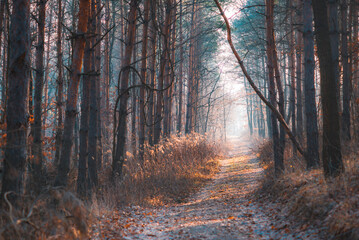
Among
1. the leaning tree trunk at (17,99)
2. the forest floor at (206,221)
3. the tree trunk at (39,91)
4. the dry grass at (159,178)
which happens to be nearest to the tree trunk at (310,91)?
the forest floor at (206,221)

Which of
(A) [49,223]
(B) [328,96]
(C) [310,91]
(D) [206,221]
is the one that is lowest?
(D) [206,221]

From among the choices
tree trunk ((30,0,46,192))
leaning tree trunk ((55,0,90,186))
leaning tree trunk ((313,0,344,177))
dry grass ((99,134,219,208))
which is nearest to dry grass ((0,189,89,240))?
leaning tree trunk ((55,0,90,186))

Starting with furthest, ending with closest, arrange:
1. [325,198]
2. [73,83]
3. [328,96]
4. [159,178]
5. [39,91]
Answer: [159,178] → [39,91] → [328,96] → [73,83] → [325,198]

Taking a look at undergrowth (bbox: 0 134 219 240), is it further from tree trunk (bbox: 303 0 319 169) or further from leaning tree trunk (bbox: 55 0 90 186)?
tree trunk (bbox: 303 0 319 169)

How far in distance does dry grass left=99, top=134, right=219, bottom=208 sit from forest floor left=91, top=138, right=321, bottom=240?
0.46 meters

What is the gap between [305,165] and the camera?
7.73 m

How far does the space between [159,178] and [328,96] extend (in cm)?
557

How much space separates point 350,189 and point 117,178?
5.96 metres

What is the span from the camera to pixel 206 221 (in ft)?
19.2

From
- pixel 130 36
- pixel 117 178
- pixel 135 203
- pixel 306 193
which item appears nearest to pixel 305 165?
pixel 306 193

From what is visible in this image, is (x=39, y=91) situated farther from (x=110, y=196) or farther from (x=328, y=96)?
(x=328, y=96)

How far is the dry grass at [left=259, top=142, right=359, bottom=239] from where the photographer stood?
3814 mm

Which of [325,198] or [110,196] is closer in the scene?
[325,198]

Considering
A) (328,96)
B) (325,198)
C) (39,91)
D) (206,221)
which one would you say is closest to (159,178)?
(206,221)
